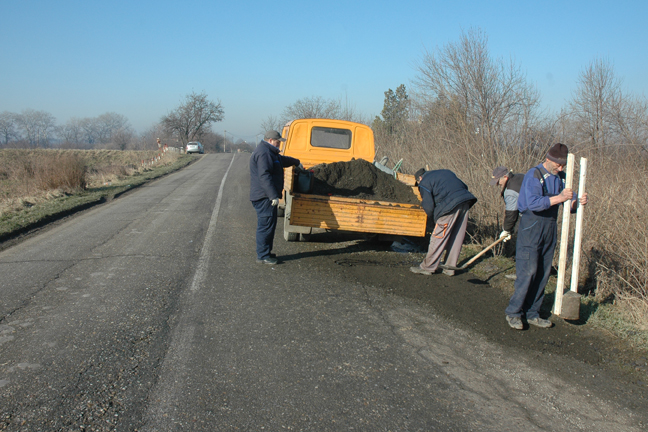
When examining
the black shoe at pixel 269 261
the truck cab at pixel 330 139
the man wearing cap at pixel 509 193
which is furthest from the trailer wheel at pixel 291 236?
the man wearing cap at pixel 509 193

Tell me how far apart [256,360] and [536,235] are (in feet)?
9.39

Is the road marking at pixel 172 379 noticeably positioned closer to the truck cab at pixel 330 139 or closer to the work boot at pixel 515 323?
the work boot at pixel 515 323

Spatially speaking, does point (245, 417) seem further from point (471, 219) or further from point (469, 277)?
point (471, 219)

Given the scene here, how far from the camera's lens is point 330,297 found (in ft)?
16.5

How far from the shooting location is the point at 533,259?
4.29m

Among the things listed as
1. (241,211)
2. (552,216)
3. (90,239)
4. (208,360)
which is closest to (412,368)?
(208,360)

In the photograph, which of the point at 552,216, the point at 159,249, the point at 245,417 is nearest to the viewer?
the point at 245,417

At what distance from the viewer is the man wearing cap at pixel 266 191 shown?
20.6ft

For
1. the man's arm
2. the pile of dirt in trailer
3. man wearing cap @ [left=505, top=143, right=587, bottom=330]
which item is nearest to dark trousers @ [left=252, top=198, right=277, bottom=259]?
the man's arm

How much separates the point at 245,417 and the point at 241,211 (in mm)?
8349

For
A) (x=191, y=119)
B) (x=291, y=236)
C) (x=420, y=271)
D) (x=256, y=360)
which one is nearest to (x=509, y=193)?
(x=420, y=271)

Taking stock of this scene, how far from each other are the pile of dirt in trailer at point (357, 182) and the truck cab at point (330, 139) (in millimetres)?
1876

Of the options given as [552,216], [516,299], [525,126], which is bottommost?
[516,299]

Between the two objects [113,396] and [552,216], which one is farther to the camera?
[552,216]
